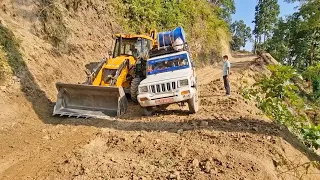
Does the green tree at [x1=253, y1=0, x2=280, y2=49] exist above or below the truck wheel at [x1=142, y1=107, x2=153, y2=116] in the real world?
above

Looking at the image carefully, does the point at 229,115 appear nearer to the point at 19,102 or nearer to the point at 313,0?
the point at 19,102

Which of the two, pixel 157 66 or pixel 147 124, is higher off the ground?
pixel 157 66

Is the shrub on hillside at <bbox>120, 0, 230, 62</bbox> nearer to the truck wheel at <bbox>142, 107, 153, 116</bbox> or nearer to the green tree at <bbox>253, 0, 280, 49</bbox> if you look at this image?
the truck wheel at <bbox>142, 107, 153, 116</bbox>

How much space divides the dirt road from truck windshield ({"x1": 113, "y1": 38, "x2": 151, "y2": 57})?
9.59 ft

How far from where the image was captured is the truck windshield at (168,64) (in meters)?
11.2

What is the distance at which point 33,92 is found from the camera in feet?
37.6

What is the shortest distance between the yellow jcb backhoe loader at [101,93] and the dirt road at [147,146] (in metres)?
0.40

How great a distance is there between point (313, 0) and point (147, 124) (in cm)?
3427

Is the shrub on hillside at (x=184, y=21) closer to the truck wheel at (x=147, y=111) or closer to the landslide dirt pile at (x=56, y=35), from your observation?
the landslide dirt pile at (x=56, y=35)

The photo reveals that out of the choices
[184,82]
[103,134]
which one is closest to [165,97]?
[184,82]

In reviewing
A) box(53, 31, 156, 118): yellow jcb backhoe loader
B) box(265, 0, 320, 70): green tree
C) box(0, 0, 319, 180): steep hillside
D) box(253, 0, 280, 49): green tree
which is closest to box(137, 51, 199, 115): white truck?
box(0, 0, 319, 180): steep hillside

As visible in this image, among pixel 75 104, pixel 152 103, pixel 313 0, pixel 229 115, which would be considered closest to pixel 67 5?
pixel 75 104

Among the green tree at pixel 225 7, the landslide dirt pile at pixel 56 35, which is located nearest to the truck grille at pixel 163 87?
the landslide dirt pile at pixel 56 35

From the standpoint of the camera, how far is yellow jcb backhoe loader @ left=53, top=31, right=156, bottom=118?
10273 mm
